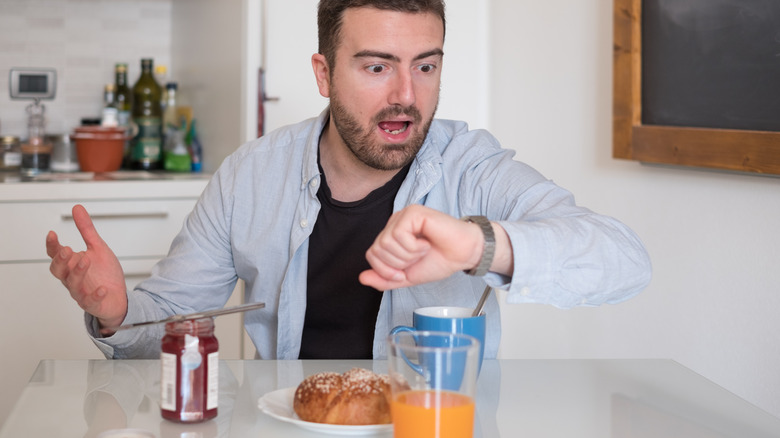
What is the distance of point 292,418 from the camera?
34.8 inches

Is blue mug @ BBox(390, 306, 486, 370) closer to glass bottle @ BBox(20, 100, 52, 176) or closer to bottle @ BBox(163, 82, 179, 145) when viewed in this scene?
glass bottle @ BBox(20, 100, 52, 176)

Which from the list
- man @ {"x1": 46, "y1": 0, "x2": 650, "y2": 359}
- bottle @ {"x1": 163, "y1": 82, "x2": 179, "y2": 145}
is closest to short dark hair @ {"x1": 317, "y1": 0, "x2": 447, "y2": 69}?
man @ {"x1": 46, "y1": 0, "x2": 650, "y2": 359}

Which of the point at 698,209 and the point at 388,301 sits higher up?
the point at 698,209

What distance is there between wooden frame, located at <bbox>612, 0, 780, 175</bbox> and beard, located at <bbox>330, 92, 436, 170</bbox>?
531mm

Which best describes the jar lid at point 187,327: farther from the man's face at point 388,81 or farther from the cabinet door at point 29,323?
the cabinet door at point 29,323

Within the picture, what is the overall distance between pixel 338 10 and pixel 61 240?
1269 mm

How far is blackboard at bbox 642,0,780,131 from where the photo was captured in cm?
145

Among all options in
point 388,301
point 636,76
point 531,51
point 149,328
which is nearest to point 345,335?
point 388,301

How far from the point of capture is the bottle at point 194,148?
286 cm

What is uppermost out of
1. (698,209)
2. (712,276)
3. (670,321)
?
(698,209)

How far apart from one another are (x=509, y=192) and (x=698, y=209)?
548 millimetres

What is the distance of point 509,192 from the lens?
132cm

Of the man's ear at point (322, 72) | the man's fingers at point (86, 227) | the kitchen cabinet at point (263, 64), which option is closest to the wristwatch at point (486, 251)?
the man's fingers at point (86, 227)

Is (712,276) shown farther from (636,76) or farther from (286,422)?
(286,422)
